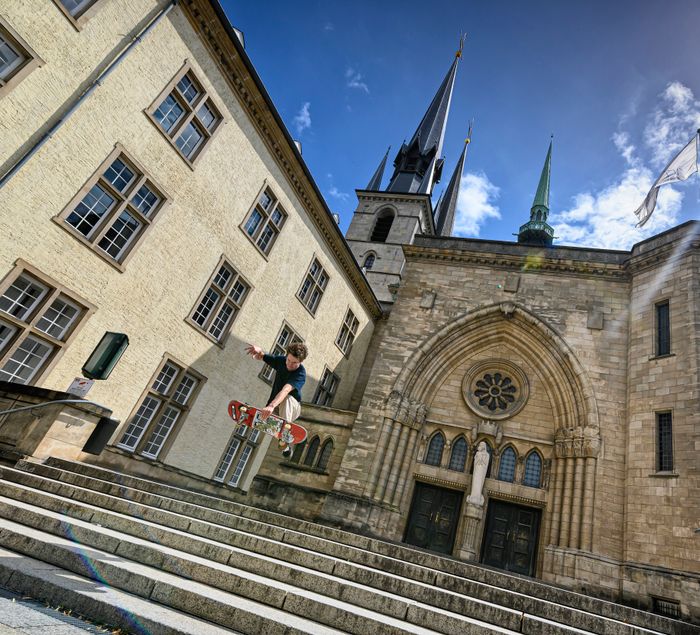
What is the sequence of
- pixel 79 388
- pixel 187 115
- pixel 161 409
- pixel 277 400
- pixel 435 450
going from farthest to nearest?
pixel 435 450
pixel 161 409
pixel 187 115
pixel 79 388
pixel 277 400

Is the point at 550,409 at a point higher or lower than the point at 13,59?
higher

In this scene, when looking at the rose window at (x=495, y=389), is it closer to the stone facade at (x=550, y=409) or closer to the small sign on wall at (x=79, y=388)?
the stone facade at (x=550, y=409)

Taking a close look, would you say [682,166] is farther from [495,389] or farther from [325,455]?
[325,455]

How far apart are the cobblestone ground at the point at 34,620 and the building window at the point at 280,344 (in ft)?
37.9

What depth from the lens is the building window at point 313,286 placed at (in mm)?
16422

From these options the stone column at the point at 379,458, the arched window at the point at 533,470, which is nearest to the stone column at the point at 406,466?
the stone column at the point at 379,458

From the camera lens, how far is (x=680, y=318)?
12.9m

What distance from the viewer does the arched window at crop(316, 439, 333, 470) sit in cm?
1527

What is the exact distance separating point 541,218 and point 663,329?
26.4 meters

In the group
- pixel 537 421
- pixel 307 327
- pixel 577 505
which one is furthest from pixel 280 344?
pixel 577 505

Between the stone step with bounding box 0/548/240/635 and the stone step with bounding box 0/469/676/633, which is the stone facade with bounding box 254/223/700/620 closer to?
the stone step with bounding box 0/469/676/633

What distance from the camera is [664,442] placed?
12.0 metres

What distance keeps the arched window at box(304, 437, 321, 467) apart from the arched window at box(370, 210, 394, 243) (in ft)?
73.1

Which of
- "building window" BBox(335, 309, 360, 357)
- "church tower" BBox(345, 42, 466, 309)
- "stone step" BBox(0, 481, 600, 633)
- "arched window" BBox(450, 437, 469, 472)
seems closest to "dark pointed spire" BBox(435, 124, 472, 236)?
"church tower" BBox(345, 42, 466, 309)
